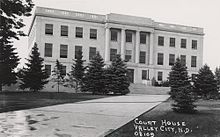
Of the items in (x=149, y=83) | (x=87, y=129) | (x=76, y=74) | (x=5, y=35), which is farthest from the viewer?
(x=149, y=83)

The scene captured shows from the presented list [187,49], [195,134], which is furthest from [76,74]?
[195,134]

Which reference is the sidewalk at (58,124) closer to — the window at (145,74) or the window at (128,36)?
the window at (145,74)

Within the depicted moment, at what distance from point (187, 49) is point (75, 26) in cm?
1719

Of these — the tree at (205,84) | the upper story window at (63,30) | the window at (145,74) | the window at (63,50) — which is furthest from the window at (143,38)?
the tree at (205,84)

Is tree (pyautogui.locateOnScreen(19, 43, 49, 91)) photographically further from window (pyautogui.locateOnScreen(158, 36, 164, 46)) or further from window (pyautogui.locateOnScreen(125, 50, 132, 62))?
window (pyautogui.locateOnScreen(158, 36, 164, 46))

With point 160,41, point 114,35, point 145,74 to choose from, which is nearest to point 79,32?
point 114,35

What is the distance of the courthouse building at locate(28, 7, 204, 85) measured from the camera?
37281 mm

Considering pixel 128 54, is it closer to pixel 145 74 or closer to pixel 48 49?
pixel 145 74

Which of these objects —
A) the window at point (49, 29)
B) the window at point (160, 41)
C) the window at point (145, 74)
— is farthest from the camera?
the window at point (160, 41)

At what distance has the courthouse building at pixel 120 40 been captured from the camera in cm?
3728

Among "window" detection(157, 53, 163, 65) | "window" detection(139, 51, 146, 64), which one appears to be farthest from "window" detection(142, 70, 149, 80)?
"window" detection(157, 53, 163, 65)

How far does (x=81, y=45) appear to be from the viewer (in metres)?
38.9

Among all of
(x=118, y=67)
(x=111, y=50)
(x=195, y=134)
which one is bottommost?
(x=195, y=134)

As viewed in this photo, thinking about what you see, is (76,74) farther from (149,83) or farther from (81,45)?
(149,83)
